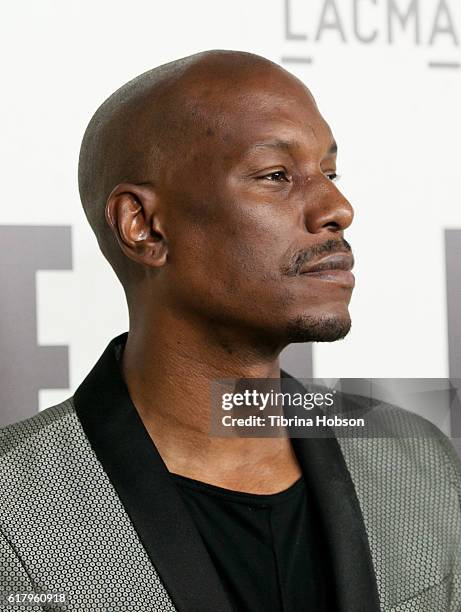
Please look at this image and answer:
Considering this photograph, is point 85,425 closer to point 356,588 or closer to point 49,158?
point 356,588

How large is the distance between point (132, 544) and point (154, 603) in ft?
0.22

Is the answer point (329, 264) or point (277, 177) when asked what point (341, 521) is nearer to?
point (329, 264)

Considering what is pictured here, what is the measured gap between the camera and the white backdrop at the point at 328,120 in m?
1.54

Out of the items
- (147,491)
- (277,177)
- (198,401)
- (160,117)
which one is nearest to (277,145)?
(277,177)

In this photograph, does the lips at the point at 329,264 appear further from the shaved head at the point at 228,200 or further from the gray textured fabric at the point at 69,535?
the gray textured fabric at the point at 69,535

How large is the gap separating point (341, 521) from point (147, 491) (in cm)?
22

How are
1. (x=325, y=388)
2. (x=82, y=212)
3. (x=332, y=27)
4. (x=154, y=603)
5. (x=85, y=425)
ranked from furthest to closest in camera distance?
(x=332, y=27), (x=82, y=212), (x=325, y=388), (x=85, y=425), (x=154, y=603)

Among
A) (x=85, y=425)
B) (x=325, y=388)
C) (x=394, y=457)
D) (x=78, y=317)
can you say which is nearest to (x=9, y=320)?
(x=78, y=317)

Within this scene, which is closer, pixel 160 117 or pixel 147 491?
pixel 147 491

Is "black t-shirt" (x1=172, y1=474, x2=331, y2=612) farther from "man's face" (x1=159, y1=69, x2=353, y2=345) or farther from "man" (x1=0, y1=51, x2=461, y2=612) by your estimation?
"man's face" (x1=159, y1=69, x2=353, y2=345)

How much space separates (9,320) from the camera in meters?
1.53

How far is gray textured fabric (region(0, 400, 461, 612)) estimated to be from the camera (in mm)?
1142

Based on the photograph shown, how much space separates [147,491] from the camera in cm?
118

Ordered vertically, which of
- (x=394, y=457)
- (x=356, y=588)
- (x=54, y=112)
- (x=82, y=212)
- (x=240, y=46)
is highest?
(x=240, y=46)
